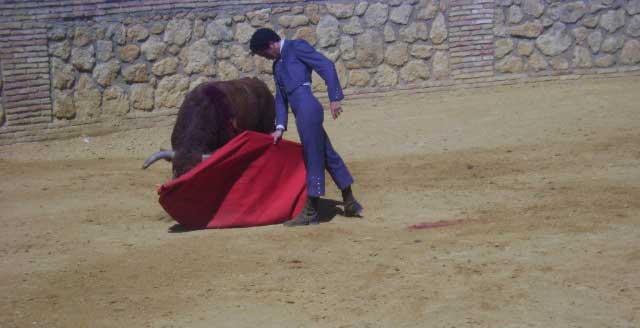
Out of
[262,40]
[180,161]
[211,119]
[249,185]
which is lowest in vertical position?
[249,185]

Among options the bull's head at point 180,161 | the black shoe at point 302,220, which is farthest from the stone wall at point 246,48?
the black shoe at point 302,220

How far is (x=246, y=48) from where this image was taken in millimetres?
12984

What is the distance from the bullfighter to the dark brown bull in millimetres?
944

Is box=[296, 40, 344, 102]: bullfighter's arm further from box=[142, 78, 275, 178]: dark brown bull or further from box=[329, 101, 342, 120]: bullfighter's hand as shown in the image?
box=[142, 78, 275, 178]: dark brown bull

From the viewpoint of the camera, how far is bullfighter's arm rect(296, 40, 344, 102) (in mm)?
7535

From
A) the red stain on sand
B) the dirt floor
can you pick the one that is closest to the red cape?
the dirt floor

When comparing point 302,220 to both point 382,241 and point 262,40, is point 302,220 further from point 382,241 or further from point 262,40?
point 262,40

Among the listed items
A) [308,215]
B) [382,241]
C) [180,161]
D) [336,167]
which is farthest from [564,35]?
[382,241]

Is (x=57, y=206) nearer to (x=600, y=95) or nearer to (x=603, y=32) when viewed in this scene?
(x=600, y=95)

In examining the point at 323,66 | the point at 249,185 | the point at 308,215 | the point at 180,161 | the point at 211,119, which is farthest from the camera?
the point at 211,119

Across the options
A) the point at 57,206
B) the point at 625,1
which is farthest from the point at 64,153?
the point at 625,1

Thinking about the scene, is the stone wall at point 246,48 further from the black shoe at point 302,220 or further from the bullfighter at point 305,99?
the black shoe at point 302,220

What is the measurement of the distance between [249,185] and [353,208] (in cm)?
90

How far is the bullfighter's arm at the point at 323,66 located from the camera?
297 inches
